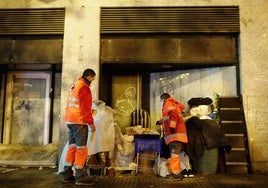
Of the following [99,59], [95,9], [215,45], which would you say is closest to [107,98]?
[99,59]

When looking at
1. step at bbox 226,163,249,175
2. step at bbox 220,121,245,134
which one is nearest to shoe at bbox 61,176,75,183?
step at bbox 226,163,249,175

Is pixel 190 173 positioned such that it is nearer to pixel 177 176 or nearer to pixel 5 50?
pixel 177 176

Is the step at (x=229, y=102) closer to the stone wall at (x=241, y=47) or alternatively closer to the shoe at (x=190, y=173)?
the stone wall at (x=241, y=47)

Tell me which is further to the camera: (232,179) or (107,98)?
(107,98)

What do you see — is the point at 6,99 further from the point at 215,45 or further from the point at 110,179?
the point at 215,45

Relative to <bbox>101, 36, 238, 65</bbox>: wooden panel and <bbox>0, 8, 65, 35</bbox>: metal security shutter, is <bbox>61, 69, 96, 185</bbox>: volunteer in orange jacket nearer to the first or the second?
<bbox>101, 36, 238, 65</bbox>: wooden panel

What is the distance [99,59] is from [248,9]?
4275 millimetres

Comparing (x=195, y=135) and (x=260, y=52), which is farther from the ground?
(x=260, y=52)

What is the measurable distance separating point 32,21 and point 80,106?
3.95 meters

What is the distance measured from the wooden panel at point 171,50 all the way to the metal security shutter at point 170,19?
0.23 m

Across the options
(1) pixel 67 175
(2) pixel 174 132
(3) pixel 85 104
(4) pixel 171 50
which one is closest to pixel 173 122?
(2) pixel 174 132

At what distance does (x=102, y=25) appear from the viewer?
8031 millimetres

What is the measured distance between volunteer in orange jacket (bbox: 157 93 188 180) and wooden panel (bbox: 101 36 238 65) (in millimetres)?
1939

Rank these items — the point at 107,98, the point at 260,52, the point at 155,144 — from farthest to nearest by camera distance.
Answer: the point at 107,98, the point at 260,52, the point at 155,144
